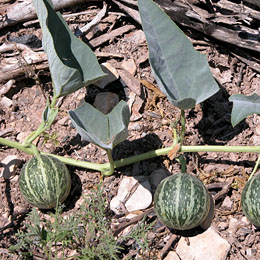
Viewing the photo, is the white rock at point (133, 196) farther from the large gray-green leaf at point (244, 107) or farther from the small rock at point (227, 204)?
the large gray-green leaf at point (244, 107)

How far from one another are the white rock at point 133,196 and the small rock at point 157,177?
0.11 feet

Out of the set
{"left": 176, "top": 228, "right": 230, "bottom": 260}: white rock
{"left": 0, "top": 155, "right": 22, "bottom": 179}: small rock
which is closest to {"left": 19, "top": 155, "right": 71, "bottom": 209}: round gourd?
{"left": 0, "top": 155, "right": 22, "bottom": 179}: small rock

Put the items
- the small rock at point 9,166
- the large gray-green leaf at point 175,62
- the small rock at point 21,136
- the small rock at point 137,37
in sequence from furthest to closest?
the small rock at point 137,37
the small rock at point 21,136
the small rock at point 9,166
the large gray-green leaf at point 175,62

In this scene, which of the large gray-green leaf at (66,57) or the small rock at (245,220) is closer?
the large gray-green leaf at (66,57)

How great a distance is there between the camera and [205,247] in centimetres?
287

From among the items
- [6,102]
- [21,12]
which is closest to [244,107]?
[6,102]

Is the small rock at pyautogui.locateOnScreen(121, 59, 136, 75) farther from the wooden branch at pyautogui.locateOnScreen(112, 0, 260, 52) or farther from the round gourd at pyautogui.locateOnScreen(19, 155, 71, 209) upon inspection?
the round gourd at pyautogui.locateOnScreen(19, 155, 71, 209)

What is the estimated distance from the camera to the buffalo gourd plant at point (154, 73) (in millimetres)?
2592

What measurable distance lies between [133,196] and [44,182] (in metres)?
0.57

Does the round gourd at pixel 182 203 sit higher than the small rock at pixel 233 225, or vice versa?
the round gourd at pixel 182 203

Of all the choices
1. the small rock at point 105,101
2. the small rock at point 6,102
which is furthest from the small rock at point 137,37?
the small rock at point 6,102

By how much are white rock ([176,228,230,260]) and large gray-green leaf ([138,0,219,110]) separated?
2.62ft

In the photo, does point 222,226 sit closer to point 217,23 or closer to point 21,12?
point 217,23

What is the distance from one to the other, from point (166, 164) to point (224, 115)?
50 cm
